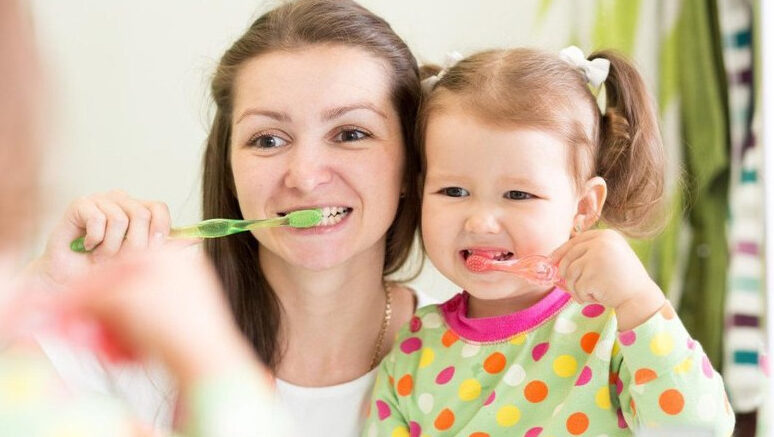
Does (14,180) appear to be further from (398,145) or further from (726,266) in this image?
(726,266)

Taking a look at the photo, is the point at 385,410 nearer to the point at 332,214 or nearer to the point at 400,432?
the point at 400,432

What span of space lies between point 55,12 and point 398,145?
86cm

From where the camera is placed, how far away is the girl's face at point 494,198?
3.30 ft

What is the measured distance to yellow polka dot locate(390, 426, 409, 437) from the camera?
1.08 metres

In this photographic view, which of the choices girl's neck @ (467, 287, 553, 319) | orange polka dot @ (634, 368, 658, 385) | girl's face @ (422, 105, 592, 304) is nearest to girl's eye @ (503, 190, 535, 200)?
girl's face @ (422, 105, 592, 304)

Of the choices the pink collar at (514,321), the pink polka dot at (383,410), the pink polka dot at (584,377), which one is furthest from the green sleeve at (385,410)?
the pink polka dot at (584,377)

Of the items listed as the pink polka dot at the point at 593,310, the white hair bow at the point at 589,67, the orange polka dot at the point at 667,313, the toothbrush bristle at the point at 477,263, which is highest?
the white hair bow at the point at 589,67

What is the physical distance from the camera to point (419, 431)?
3.51ft

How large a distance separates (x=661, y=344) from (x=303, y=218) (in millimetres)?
431

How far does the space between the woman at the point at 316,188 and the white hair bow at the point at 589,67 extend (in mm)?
215

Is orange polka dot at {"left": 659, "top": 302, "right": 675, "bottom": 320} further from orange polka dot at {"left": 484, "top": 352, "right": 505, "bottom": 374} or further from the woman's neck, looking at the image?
the woman's neck

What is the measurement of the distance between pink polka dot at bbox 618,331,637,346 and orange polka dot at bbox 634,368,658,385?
1.1 inches

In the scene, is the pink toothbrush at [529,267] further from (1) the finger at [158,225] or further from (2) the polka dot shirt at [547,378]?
(1) the finger at [158,225]

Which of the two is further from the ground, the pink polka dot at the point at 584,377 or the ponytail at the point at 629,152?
the ponytail at the point at 629,152
